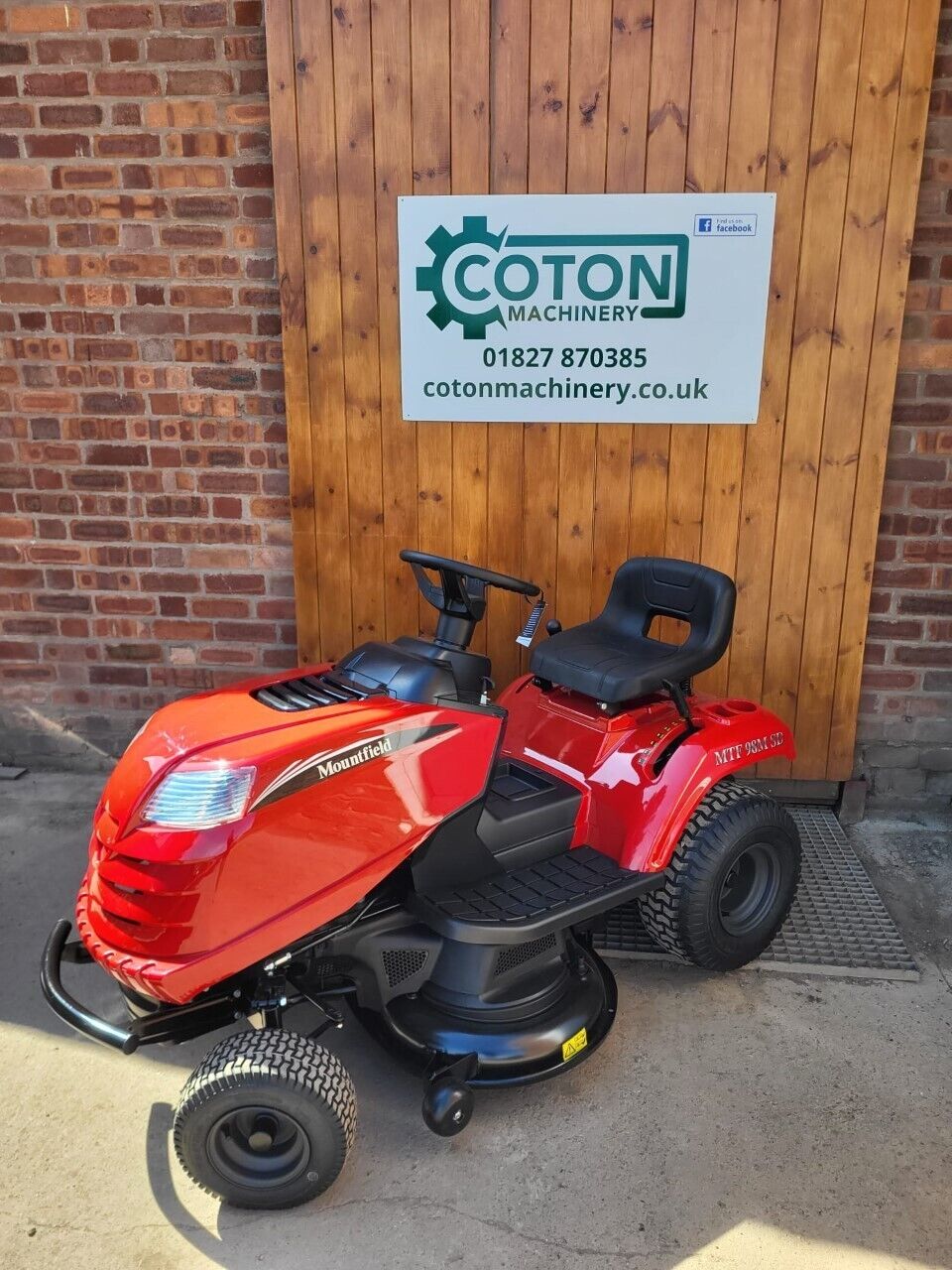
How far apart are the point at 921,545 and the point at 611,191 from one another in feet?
5.65

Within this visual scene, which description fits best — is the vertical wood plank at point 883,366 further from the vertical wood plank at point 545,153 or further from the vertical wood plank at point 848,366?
A: the vertical wood plank at point 545,153

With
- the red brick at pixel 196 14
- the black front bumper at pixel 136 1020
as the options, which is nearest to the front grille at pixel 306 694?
the black front bumper at pixel 136 1020

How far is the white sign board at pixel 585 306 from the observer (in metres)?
3.30

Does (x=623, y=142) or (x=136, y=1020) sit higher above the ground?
(x=623, y=142)

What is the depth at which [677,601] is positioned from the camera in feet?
9.45

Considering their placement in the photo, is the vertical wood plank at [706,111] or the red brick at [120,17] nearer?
the vertical wood plank at [706,111]

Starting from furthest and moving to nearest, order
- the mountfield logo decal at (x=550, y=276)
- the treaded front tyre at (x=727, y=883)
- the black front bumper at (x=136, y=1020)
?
1. the mountfield logo decal at (x=550, y=276)
2. the treaded front tyre at (x=727, y=883)
3. the black front bumper at (x=136, y=1020)

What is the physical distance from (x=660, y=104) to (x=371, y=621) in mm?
2105

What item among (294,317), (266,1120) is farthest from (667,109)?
(266,1120)

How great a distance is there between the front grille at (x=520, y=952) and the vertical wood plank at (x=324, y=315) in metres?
1.72

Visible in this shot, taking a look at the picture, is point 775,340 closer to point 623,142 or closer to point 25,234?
point 623,142

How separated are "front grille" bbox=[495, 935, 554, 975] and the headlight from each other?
766mm

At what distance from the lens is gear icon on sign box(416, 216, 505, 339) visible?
11.0ft

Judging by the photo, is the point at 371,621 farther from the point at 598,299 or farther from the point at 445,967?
the point at 445,967
